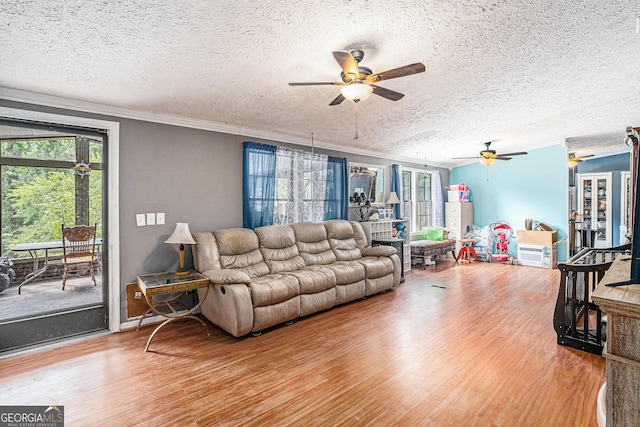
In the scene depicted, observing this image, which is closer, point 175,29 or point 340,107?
point 175,29

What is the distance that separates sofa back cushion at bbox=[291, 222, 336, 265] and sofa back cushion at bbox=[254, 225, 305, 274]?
0.37 feet

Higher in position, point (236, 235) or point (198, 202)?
point (198, 202)

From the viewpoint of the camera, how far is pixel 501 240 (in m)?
7.10

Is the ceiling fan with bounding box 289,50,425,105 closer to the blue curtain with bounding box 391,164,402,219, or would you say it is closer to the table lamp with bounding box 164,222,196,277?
the table lamp with bounding box 164,222,196,277

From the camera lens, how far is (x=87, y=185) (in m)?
3.72

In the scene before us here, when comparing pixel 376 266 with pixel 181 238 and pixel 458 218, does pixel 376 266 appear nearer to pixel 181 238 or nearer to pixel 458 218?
pixel 181 238

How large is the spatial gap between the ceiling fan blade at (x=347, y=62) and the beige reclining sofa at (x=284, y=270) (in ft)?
7.16

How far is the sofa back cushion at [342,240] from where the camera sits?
4.74m

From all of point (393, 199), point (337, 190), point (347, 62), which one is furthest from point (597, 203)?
point (347, 62)

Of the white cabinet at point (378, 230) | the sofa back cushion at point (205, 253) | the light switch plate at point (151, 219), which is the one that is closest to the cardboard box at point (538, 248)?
the white cabinet at point (378, 230)

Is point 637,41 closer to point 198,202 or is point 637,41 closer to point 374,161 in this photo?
point 374,161

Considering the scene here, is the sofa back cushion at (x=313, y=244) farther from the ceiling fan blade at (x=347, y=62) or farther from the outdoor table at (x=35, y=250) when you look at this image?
the outdoor table at (x=35, y=250)

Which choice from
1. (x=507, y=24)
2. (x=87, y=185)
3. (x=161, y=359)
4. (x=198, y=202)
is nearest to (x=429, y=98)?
(x=507, y=24)

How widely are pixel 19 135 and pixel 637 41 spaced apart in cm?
562
